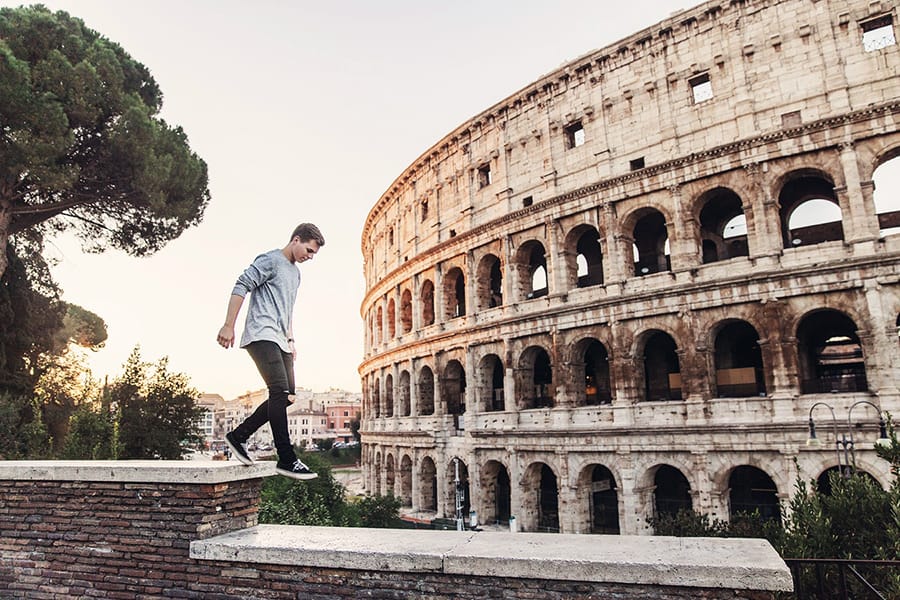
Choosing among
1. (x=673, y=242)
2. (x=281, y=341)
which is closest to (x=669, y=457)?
(x=673, y=242)

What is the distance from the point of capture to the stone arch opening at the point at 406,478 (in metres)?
28.5

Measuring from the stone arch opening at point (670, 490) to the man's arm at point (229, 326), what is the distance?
57.6 ft

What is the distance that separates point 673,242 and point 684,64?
5.88m

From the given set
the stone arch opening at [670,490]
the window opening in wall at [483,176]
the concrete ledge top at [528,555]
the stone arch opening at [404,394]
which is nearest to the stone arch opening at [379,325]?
the stone arch opening at [404,394]

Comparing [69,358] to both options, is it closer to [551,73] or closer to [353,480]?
[551,73]

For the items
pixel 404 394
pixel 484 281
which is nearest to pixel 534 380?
pixel 484 281

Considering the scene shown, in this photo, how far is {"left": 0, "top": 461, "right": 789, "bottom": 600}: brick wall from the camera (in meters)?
3.87

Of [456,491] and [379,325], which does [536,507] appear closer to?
[456,491]

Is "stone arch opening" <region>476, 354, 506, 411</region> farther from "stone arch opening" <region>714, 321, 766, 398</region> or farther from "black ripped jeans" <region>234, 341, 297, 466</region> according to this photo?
"black ripped jeans" <region>234, 341, 297, 466</region>

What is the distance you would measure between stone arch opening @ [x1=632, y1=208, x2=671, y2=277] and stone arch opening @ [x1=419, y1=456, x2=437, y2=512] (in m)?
12.4

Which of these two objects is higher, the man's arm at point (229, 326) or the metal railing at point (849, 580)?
the man's arm at point (229, 326)

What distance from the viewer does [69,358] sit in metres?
26.3

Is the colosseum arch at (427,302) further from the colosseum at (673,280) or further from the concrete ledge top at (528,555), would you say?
the concrete ledge top at (528,555)

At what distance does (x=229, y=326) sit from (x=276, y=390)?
0.64 metres
